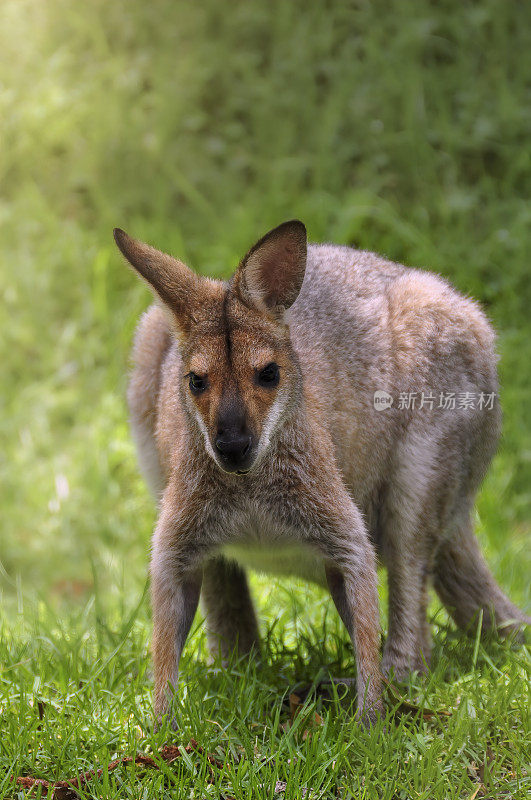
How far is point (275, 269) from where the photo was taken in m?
3.36

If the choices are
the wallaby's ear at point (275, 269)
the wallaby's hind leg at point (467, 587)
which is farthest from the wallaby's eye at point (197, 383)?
the wallaby's hind leg at point (467, 587)

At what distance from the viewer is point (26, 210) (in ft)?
25.5

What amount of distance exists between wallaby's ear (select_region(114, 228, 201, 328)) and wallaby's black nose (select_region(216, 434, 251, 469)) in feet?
1.62

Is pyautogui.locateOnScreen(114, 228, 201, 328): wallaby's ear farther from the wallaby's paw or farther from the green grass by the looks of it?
the green grass

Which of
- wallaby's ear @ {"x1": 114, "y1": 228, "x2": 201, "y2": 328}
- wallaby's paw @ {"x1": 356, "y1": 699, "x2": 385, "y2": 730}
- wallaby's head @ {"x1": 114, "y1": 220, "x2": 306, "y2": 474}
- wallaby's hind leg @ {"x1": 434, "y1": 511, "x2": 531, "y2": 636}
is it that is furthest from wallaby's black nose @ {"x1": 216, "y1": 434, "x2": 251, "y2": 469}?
wallaby's hind leg @ {"x1": 434, "y1": 511, "x2": 531, "y2": 636}

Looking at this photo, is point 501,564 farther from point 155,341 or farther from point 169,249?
point 169,249

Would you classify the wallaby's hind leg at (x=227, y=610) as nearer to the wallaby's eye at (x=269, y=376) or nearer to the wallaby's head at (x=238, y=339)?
the wallaby's head at (x=238, y=339)

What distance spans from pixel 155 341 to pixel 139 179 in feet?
12.0

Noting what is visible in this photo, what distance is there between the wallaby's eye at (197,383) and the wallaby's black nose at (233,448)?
0.24m

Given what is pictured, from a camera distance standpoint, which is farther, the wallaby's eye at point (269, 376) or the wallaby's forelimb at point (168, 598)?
the wallaby's forelimb at point (168, 598)

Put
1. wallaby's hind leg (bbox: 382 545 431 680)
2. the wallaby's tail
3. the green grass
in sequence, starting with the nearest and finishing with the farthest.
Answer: wallaby's hind leg (bbox: 382 545 431 680), the wallaby's tail, the green grass

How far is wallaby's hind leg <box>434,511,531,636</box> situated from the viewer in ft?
13.8

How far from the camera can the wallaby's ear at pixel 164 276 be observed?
3.27 m

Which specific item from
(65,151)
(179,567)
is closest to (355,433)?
(179,567)
